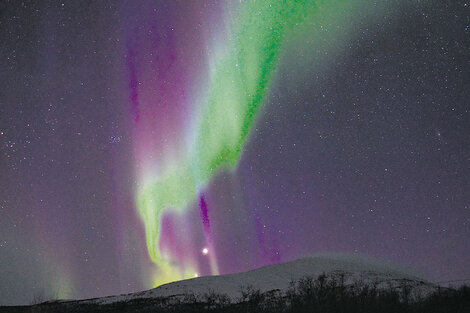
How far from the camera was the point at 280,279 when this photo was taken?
293 ft

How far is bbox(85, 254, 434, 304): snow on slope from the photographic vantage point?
243 ft

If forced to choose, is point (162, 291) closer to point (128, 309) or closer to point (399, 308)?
point (128, 309)

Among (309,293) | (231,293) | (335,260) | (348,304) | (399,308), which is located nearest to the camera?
(399,308)

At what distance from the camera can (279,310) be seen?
46.3m

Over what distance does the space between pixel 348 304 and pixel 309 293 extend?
12287 millimetres

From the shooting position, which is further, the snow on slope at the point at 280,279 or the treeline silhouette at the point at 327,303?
the snow on slope at the point at 280,279

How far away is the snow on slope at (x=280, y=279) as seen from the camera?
74062mm

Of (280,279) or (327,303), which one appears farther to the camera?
(280,279)

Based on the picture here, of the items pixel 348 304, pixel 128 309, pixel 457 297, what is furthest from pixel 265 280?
pixel 457 297

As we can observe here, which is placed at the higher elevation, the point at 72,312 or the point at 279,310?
the point at 72,312

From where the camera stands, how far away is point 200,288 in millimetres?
80312

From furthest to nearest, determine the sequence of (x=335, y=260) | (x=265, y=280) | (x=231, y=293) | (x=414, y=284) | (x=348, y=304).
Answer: (x=335, y=260) < (x=265, y=280) < (x=231, y=293) < (x=414, y=284) < (x=348, y=304)

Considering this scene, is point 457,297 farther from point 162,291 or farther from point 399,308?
point 162,291

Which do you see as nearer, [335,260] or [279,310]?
[279,310]
